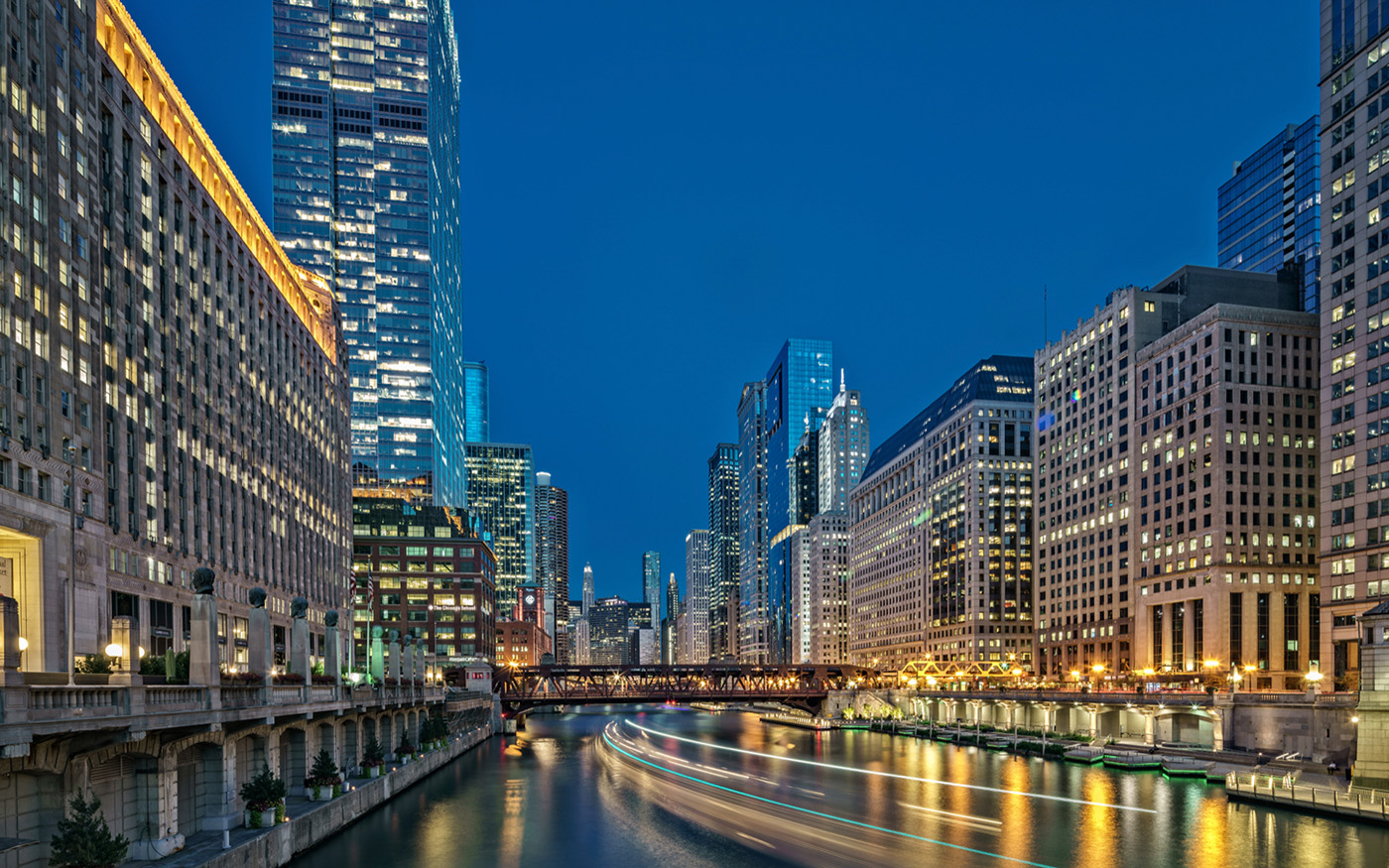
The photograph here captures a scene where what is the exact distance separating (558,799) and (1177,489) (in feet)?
386

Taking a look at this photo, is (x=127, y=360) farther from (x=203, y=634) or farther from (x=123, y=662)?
(x=203, y=634)

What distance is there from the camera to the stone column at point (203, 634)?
146 ft

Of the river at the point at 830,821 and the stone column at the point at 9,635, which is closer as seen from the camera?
the stone column at the point at 9,635

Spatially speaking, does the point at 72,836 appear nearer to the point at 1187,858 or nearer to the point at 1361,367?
the point at 1187,858

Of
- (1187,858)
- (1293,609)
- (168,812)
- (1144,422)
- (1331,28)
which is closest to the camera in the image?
(168,812)

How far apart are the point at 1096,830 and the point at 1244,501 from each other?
10286cm

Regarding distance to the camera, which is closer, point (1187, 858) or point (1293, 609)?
point (1187, 858)

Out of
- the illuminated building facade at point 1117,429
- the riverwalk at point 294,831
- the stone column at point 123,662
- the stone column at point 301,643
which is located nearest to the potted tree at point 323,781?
the riverwalk at point 294,831

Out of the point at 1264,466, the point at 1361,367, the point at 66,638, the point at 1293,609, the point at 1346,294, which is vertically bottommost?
the point at 1293,609

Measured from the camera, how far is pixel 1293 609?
15325 cm

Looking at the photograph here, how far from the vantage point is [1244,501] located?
156m

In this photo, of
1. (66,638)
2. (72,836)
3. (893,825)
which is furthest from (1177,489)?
(72,836)

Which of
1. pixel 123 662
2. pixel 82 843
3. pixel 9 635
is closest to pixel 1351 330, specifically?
pixel 123 662

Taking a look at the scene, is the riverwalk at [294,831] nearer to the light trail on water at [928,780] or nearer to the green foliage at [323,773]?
the green foliage at [323,773]
